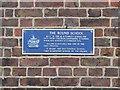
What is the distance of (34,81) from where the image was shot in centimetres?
325

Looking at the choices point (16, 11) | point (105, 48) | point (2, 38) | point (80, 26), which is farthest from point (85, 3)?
point (2, 38)

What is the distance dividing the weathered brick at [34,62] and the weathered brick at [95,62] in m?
0.37

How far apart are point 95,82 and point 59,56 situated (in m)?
0.43

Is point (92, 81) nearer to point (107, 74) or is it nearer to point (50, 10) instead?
point (107, 74)

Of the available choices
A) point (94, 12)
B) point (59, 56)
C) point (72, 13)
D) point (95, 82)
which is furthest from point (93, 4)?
point (95, 82)

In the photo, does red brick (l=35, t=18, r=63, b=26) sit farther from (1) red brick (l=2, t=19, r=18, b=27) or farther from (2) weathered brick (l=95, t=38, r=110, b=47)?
(2) weathered brick (l=95, t=38, r=110, b=47)

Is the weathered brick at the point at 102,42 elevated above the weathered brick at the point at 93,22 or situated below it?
below

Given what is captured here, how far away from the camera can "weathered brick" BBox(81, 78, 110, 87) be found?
10.6 ft

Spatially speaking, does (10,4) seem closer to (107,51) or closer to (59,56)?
(59,56)

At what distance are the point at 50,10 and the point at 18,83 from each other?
782mm

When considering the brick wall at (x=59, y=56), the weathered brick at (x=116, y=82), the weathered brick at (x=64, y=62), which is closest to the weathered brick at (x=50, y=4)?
the brick wall at (x=59, y=56)

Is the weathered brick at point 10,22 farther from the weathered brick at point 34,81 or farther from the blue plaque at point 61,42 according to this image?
the weathered brick at point 34,81

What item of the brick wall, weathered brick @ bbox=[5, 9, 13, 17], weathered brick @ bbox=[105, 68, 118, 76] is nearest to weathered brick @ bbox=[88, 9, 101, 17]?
the brick wall

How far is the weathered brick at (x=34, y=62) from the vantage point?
127 inches
